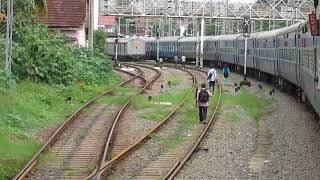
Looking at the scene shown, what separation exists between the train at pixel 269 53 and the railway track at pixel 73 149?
536 centimetres

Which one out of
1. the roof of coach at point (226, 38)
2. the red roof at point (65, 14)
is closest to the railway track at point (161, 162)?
the red roof at point (65, 14)

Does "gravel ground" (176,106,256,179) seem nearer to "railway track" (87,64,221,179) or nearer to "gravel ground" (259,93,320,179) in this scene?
"railway track" (87,64,221,179)

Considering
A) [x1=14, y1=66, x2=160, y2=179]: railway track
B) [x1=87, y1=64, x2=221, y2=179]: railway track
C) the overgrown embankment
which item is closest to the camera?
[x1=87, y1=64, x2=221, y2=179]: railway track


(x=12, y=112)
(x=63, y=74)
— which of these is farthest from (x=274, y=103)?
(x=12, y=112)

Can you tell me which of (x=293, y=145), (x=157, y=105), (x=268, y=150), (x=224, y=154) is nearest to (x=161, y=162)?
(x=224, y=154)

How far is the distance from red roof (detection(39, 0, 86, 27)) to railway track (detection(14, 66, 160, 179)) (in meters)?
17.2

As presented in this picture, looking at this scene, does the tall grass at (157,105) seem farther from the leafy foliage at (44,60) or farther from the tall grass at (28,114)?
the leafy foliage at (44,60)

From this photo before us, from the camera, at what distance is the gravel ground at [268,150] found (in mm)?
12156

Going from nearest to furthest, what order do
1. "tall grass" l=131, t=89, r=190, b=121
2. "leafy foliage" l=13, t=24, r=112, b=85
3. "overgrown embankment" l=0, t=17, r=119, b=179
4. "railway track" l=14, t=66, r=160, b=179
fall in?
"railway track" l=14, t=66, r=160, b=179
"overgrown embankment" l=0, t=17, r=119, b=179
"tall grass" l=131, t=89, r=190, b=121
"leafy foliage" l=13, t=24, r=112, b=85

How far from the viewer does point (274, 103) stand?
2545cm

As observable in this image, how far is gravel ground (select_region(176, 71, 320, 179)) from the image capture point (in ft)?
39.9

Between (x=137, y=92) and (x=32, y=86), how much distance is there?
19.2 feet

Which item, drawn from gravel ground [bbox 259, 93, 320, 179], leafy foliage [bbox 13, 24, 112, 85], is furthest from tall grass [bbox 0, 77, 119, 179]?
gravel ground [bbox 259, 93, 320, 179]

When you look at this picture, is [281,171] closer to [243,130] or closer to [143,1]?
[243,130]
